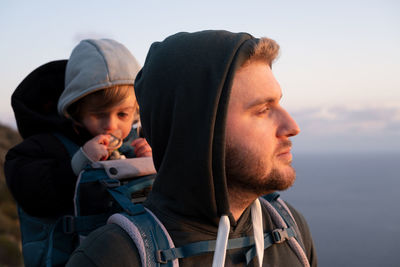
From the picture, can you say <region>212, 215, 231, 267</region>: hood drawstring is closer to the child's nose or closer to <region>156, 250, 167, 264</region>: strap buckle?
<region>156, 250, 167, 264</region>: strap buckle

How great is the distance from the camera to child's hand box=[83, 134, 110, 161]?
2641 mm

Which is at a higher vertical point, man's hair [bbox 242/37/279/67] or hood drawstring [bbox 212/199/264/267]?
man's hair [bbox 242/37/279/67]

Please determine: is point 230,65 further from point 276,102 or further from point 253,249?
point 253,249

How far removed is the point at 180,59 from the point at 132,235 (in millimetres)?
1035

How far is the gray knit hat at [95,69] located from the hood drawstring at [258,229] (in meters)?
1.74

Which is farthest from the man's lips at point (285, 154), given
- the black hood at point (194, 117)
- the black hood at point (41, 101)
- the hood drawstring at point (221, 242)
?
the black hood at point (41, 101)

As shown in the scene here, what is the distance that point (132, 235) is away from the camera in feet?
5.66

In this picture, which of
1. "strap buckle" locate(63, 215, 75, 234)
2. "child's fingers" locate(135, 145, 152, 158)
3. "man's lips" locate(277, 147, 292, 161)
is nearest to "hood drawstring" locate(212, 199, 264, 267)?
"man's lips" locate(277, 147, 292, 161)

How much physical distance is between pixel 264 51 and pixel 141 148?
61.6 inches

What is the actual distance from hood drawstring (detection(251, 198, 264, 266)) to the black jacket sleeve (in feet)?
5.00

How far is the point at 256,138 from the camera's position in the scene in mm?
1923

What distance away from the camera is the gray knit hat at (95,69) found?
3.03 metres

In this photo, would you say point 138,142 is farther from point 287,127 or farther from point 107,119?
point 287,127

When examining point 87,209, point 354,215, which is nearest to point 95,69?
point 87,209
